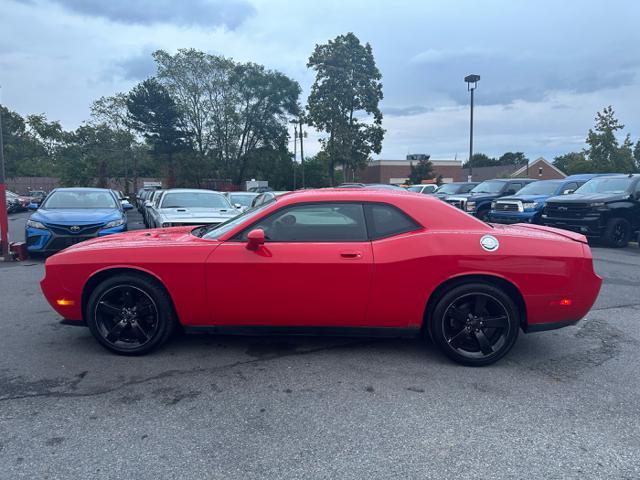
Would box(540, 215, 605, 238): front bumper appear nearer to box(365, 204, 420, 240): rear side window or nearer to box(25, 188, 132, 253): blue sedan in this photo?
box(365, 204, 420, 240): rear side window

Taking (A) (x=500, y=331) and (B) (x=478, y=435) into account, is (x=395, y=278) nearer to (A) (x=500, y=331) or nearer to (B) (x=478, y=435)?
(A) (x=500, y=331)

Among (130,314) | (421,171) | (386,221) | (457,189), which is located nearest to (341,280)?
(386,221)

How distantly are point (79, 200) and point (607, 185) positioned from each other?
42.9ft

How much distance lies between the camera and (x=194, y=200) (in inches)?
416

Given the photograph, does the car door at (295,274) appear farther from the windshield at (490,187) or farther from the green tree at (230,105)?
the green tree at (230,105)

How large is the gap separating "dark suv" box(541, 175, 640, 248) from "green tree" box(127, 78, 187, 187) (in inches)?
1592

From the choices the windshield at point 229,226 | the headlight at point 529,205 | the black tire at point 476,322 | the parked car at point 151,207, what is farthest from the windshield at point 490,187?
the windshield at point 229,226

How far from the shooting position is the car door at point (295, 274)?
3.86m

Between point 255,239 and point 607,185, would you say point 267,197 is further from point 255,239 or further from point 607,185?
point 607,185

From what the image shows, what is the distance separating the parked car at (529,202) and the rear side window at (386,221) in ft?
34.1

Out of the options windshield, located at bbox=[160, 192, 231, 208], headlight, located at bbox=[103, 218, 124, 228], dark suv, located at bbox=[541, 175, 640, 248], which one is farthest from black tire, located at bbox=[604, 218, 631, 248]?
headlight, located at bbox=[103, 218, 124, 228]

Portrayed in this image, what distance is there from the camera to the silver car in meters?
8.56

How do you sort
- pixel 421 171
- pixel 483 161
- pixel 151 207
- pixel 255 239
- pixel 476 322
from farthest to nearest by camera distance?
pixel 483 161 → pixel 421 171 → pixel 151 207 → pixel 476 322 → pixel 255 239

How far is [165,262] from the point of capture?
13.0 feet
